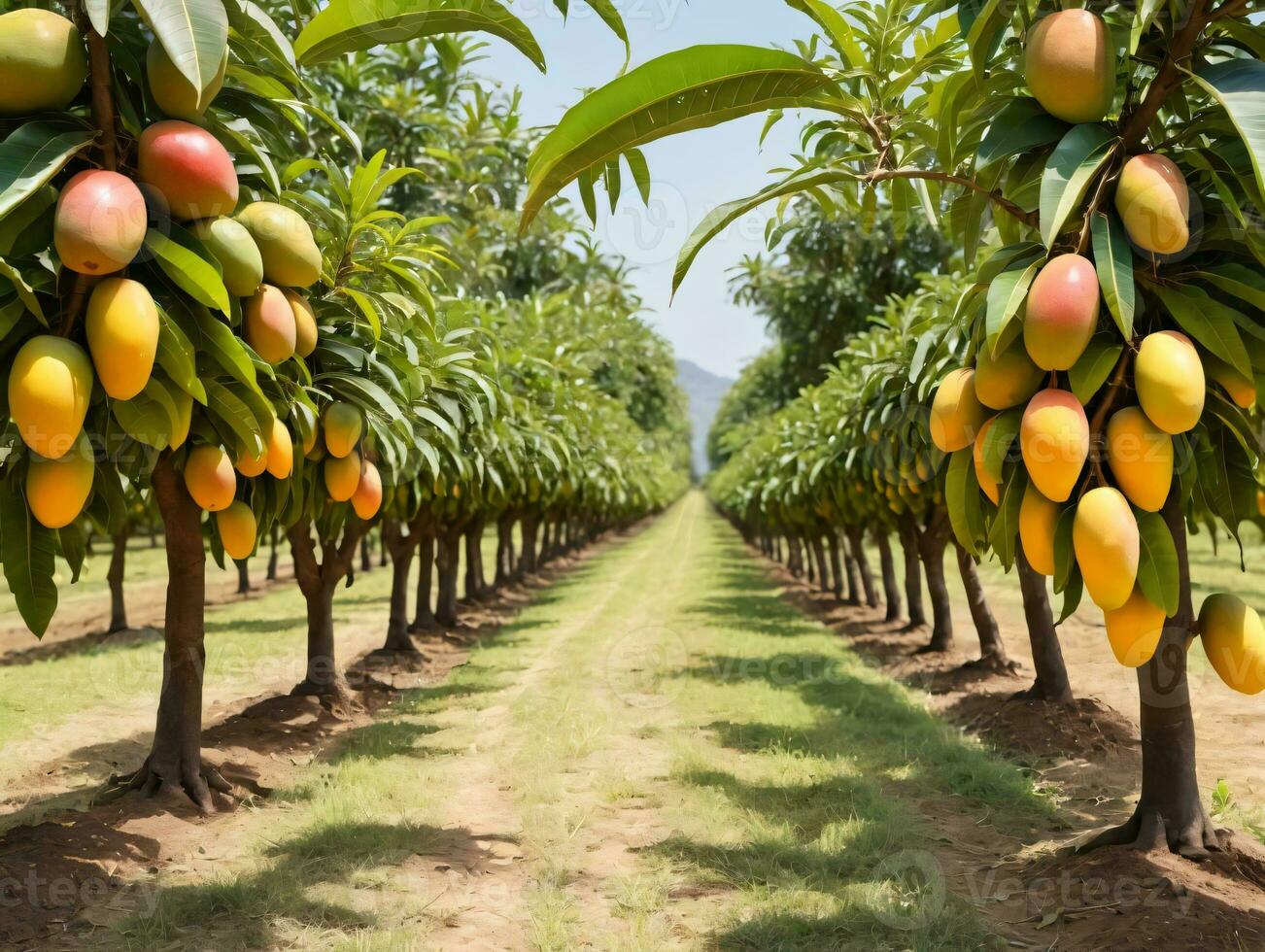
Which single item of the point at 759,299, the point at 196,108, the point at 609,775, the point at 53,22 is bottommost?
the point at 609,775

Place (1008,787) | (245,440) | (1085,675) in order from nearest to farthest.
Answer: (245,440) → (1008,787) → (1085,675)

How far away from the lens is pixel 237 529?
3797 mm

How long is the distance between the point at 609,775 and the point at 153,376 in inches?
175

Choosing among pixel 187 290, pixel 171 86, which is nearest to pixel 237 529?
pixel 187 290

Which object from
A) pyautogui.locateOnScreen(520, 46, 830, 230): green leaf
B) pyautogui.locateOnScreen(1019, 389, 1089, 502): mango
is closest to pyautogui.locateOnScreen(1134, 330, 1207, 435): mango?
pyautogui.locateOnScreen(1019, 389, 1089, 502): mango

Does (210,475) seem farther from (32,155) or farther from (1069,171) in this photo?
(1069,171)

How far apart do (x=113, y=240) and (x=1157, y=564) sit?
286cm

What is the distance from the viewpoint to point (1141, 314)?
2801 millimetres

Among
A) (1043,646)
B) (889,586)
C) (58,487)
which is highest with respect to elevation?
(58,487)

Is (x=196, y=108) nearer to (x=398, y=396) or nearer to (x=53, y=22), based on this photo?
(x=53, y=22)

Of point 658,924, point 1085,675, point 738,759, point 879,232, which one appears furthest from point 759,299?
point 658,924

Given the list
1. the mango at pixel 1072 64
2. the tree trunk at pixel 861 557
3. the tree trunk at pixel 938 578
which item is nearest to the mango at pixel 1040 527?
the mango at pixel 1072 64

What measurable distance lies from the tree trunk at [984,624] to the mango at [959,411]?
6.50 metres

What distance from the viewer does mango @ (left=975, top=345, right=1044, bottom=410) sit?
2688 millimetres
